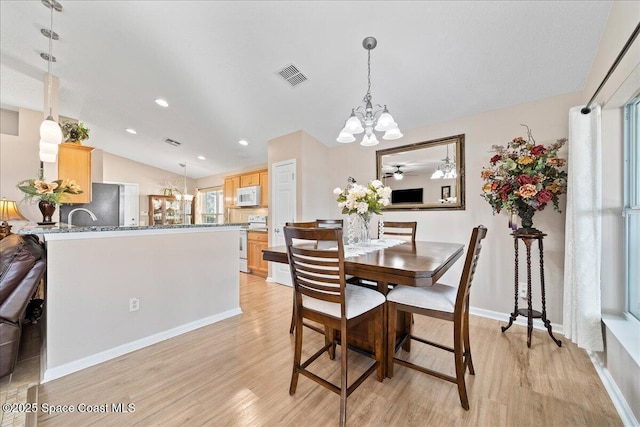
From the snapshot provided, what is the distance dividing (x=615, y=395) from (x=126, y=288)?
142 inches

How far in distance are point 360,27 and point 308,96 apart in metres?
1.09

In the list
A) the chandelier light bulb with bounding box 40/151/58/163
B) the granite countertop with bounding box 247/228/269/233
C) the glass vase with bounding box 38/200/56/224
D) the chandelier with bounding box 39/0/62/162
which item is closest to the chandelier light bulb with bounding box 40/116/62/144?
the chandelier with bounding box 39/0/62/162

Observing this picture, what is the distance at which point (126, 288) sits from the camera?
2160 millimetres

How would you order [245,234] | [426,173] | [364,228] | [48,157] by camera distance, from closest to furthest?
[364,228], [48,157], [426,173], [245,234]

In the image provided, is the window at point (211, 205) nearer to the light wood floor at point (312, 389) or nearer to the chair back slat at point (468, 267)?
the light wood floor at point (312, 389)

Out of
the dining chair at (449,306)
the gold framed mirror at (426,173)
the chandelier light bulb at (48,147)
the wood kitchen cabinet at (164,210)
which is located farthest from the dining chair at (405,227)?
the wood kitchen cabinet at (164,210)

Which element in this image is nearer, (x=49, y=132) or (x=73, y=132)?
(x=49, y=132)

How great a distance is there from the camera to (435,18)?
1.88m

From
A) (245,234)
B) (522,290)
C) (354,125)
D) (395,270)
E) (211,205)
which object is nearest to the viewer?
(395,270)

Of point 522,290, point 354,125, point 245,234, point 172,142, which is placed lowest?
point 522,290

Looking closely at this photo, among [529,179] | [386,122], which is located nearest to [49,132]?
[386,122]

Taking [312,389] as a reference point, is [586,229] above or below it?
above

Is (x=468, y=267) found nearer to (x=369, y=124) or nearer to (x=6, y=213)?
(x=369, y=124)

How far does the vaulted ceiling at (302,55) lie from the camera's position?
189 centimetres
